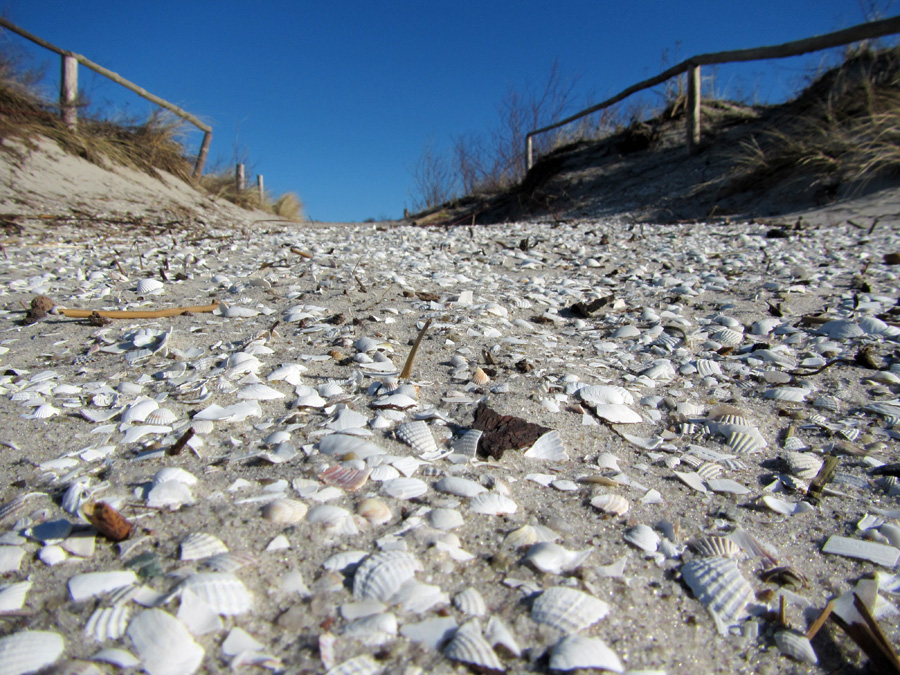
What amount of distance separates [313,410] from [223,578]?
1.76 feet

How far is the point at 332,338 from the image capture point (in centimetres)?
170

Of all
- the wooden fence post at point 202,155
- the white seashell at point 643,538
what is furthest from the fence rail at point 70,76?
the white seashell at point 643,538

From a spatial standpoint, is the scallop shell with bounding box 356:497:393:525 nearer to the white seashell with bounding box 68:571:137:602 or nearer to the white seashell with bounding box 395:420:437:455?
the white seashell with bounding box 395:420:437:455

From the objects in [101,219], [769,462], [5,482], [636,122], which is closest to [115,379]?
[5,482]

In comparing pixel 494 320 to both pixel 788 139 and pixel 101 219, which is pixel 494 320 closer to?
pixel 101 219

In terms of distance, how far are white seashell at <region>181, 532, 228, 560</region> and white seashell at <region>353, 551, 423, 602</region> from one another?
0.21 m

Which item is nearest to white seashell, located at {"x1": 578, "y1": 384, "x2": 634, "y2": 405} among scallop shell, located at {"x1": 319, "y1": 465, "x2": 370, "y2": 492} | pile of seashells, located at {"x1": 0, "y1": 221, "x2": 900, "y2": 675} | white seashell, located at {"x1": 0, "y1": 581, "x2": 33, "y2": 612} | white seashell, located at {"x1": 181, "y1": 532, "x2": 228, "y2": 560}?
pile of seashells, located at {"x1": 0, "y1": 221, "x2": 900, "y2": 675}

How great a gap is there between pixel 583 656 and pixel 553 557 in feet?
0.56

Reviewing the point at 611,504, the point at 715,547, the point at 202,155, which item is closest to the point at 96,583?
the point at 611,504

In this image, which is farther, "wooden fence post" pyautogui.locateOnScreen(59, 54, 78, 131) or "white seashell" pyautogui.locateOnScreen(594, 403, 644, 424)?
"wooden fence post" pyautogui.locateOnScreen(59, 54, 78, 131)

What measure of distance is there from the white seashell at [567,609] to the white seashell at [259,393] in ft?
2.65

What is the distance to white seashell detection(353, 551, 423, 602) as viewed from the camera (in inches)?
28.6

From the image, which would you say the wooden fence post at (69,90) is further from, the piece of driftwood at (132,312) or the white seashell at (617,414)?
the white seashell at (617,414)

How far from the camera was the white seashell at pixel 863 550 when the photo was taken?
2.79ft
